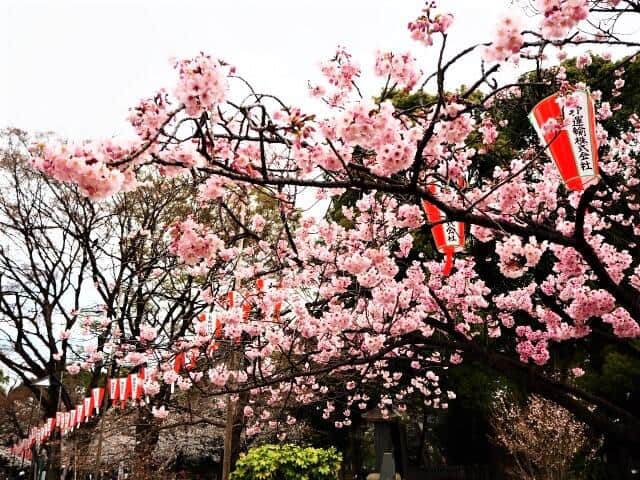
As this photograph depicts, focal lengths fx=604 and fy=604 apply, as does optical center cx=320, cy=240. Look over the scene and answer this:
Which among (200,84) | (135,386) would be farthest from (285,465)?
(200,84)

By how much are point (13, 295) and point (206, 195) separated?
12407mm

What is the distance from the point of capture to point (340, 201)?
12.2 m

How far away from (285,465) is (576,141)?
5.34 m

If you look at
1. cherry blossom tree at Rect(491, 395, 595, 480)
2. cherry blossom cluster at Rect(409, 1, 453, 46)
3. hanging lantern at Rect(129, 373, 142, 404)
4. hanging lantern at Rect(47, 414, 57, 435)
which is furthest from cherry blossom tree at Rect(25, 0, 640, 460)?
hanging lantern at Rect(47, 414, 57, 435)

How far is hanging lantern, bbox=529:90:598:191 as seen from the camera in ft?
12.0

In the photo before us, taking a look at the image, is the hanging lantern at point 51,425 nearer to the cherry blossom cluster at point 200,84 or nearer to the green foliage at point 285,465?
the green foliage at point 285,465

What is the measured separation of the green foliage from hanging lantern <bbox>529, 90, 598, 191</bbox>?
16.8ft

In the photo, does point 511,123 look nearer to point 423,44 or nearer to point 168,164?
point 423,44

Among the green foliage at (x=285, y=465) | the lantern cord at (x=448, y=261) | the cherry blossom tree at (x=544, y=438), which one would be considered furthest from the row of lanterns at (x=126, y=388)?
the cherry blossom tree at (x=544, y=438)

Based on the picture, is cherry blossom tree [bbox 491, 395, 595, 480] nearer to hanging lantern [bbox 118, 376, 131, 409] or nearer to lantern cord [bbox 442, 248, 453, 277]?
lantern cord [bbox 442, 248, 453, 277]

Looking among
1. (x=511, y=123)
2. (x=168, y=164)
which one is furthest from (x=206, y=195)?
(x=511, y=123)

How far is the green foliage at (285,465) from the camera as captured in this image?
287 inches

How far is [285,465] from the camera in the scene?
290 inches

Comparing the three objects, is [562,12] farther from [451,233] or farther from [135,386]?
[135,386]
